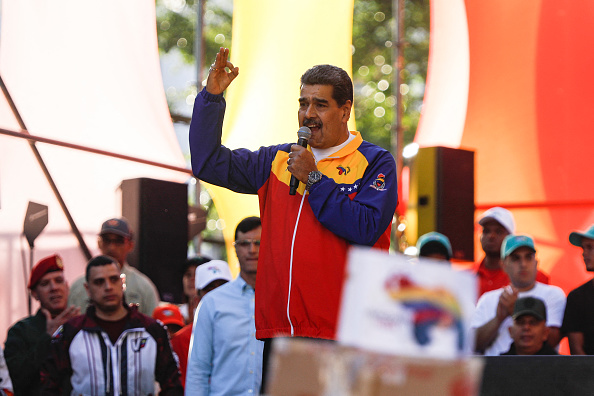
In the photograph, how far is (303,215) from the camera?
2.23 metres

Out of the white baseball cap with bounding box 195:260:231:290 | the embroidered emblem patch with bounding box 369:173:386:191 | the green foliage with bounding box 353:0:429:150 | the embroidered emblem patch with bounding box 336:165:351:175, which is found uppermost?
the green foliage with bounding box 353:0:429:150

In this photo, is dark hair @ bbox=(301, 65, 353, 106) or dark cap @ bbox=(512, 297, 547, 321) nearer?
dark hair @ bbox=(301, 65, 353, 106)

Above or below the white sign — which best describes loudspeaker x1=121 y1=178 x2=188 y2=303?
above

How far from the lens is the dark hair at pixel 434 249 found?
472cm

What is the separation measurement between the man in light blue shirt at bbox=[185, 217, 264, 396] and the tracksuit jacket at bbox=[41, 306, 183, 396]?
1.01ft

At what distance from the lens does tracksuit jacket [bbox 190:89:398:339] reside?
2158 mm

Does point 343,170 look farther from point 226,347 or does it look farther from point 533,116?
point 533,116

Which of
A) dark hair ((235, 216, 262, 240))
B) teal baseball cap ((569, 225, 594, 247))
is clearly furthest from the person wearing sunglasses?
teal baseball cap ((569, 225, 594, 247))

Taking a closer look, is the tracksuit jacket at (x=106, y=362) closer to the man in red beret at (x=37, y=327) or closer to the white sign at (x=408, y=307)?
the man in red beret at (x=37, y=327)

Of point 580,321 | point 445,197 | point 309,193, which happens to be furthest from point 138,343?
point 445,197

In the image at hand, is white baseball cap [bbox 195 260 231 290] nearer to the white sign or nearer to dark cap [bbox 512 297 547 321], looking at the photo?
dark cap [bbox 512 297 547 321]

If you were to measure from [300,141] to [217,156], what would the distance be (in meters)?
0.24

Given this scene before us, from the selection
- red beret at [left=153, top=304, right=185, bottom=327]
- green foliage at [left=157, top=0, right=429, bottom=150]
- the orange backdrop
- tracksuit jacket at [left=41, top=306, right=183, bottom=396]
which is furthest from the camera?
green foliage at [left=157, top=0, right=429, bottom=150]

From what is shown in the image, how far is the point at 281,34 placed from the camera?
716 centimetres
